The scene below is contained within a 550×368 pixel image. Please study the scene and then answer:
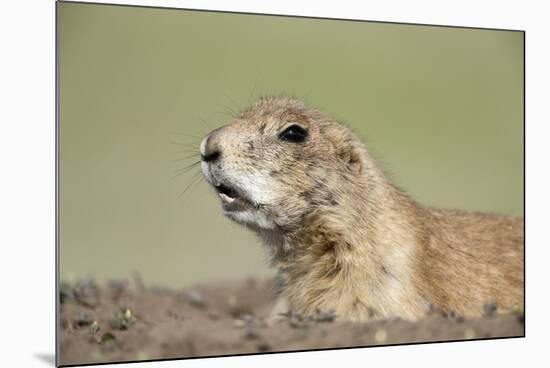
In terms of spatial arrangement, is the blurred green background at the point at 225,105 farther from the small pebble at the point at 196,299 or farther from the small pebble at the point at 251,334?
the small pebble at the point at 251,334

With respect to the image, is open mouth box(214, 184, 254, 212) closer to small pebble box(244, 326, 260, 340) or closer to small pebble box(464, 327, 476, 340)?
small pebble box(244, 326, 260, 340)

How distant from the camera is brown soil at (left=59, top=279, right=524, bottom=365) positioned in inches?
218

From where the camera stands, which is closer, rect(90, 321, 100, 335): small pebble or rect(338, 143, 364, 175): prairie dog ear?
rect(90, 321, 100, 335): small pebble

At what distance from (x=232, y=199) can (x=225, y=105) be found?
1.56 meters

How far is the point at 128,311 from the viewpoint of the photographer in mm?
6066

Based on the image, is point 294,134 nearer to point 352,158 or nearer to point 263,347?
point 352,158

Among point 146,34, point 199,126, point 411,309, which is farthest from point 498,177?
point 146,34

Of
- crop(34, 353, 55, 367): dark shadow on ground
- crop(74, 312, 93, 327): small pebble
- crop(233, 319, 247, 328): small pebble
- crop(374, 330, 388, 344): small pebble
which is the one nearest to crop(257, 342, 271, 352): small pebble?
crop(233, 319, 247, 328): small pebble

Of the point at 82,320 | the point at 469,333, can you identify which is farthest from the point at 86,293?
the point at 469,333

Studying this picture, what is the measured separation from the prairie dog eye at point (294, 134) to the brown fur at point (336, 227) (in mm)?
44

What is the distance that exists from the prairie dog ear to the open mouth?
85cm

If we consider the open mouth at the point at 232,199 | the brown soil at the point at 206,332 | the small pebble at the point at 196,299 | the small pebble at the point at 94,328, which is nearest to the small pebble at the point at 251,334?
the brown soil at the point at 206,332

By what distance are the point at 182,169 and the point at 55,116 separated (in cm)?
123

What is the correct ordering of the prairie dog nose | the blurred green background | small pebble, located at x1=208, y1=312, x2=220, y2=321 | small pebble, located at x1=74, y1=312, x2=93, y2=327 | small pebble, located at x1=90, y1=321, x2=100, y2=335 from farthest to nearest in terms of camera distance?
small pebble, located at x1=208, y1=312, x2=220, y2=321 → the blurred green background → small pebble, located at x1=74, y1=312, x2=93, y2=327 → small pebble, located at x1=90, y1=321, x2=100, y2=335 → the prairie dog nose
